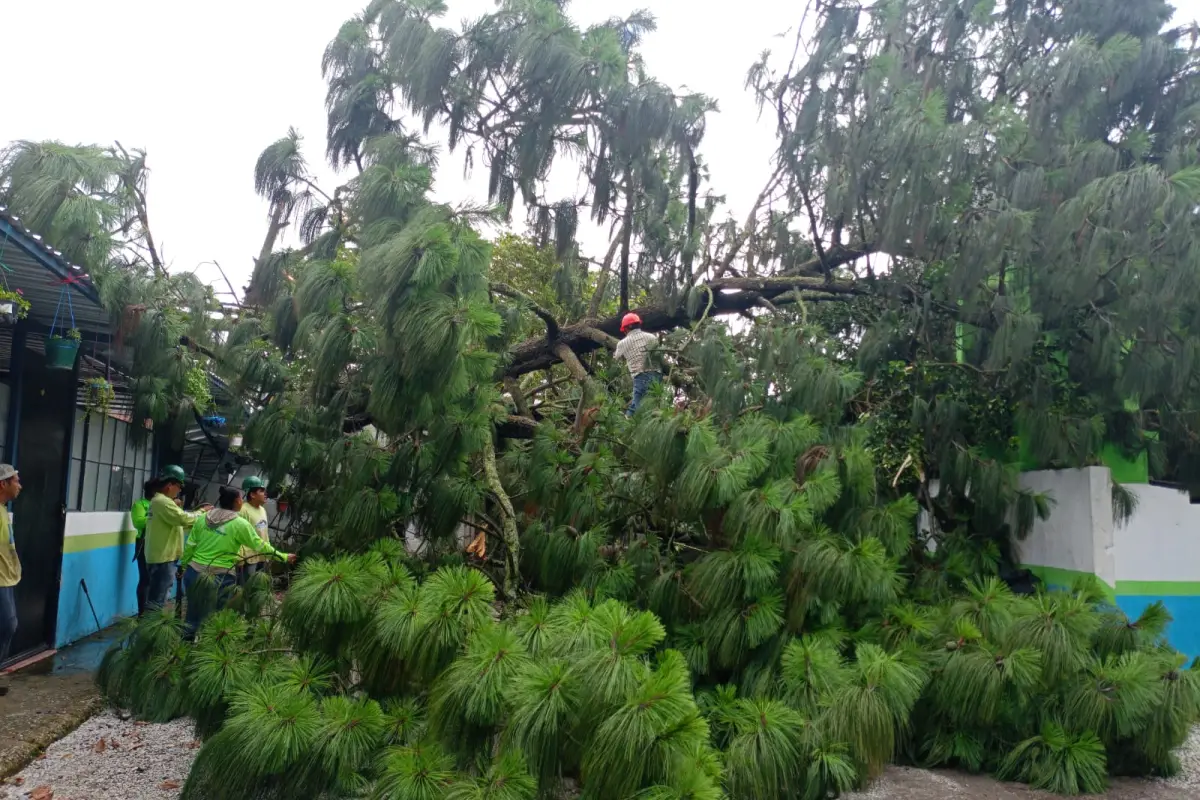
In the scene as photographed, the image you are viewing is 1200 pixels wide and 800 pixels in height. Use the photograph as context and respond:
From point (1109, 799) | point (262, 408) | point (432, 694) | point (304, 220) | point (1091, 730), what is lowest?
point (1109, 799)

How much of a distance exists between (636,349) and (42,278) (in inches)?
120

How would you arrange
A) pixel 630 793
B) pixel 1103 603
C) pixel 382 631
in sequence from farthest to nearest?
1. pixel 1103 603
2. pixel 382 631
3. pixel 630 793

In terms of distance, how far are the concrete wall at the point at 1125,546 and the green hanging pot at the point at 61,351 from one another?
222 inches

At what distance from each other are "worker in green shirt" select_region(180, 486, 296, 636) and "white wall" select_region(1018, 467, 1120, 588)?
14.6ft

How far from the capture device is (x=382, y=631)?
322 centimetres

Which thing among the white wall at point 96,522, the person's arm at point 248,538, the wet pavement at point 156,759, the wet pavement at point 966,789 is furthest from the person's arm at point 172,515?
the wet pavement at point 966,789

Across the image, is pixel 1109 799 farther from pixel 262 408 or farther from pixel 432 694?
pixel 262 408

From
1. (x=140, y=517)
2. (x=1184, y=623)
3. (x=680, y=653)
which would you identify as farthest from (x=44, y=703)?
(x=1184, y=623)

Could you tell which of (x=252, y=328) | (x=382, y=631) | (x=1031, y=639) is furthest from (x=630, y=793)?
(x=252, y=328)

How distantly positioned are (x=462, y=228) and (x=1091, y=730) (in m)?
3.45

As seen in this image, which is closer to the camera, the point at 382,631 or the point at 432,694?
the point at 432,694

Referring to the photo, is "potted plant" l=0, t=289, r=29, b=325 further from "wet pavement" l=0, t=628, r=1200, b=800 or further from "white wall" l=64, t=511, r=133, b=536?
"wet pavement" l=0, t=628, r=1200, b=800

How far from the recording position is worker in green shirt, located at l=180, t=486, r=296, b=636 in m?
4.47

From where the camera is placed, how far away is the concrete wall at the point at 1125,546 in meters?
5.76
